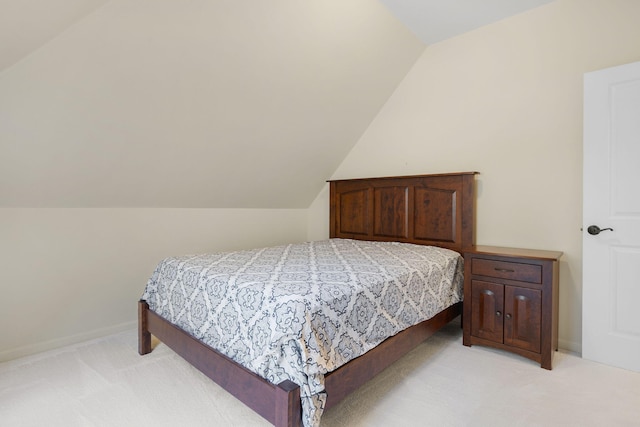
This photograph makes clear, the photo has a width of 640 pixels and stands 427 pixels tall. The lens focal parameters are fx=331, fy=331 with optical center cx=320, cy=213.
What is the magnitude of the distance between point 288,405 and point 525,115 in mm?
2818

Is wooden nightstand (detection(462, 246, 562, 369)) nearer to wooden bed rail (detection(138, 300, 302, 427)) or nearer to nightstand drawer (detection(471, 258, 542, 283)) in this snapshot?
nightstand drawer (detection(471, 258, 542, 283))

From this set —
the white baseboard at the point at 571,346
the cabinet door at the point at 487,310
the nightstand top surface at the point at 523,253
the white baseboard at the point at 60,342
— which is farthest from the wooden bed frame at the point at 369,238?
the white baseboard at the point at 571,346

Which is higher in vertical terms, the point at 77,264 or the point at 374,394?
the point at 77,264

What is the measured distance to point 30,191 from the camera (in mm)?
2363

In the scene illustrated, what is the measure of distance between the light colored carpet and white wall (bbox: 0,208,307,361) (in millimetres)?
258

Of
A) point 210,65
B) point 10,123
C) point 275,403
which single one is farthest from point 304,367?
point 10,123

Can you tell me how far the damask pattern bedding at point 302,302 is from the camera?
1.40 metres

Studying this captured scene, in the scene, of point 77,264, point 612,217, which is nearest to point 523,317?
point 612,217

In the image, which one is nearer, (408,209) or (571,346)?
(571,346)

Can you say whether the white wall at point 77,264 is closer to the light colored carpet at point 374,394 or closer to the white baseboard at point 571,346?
the light colored carpet at point 374,394

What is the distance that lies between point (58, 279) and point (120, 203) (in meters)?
0.73

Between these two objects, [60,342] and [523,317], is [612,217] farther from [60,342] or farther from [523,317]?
[60,342]

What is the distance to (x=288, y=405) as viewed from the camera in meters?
1.30

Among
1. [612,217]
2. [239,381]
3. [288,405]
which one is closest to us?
[288,405]
